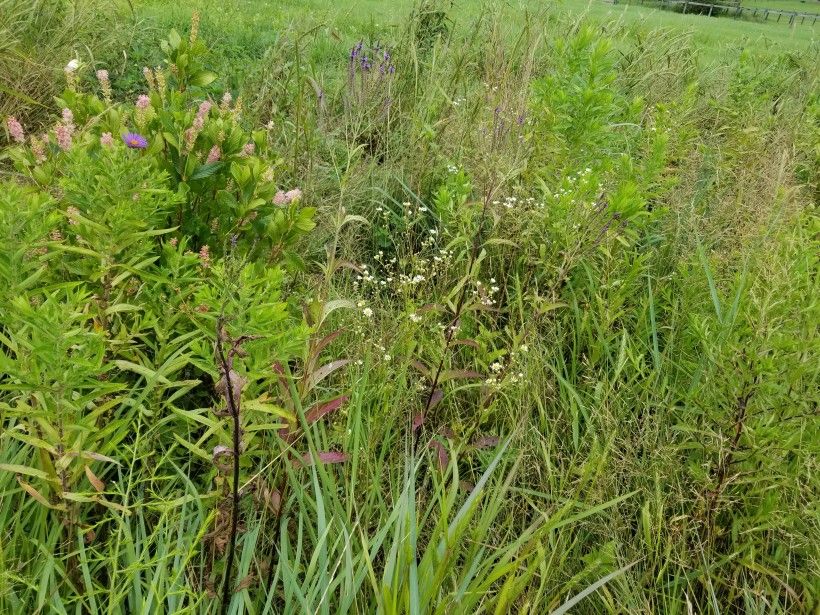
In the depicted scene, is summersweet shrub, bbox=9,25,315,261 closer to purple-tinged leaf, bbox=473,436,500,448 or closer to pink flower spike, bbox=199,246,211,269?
pink flower spike, bbox=199,246,211,269

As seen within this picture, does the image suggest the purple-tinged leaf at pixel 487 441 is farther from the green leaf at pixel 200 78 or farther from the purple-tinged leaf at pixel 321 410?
the green leaf at pixel 200 78

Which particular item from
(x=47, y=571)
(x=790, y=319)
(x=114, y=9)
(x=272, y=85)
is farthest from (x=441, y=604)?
(x=114, y=9)

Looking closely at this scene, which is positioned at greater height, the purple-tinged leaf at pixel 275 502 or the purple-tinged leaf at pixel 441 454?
the purple-tinged leaf at pixel 275 502

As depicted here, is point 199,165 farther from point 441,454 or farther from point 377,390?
point 441,454

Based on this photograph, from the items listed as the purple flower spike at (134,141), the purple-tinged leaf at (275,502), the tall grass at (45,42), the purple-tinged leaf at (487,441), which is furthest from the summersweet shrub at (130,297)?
the tall grass at (45,42)

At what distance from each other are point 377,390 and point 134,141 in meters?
0.96

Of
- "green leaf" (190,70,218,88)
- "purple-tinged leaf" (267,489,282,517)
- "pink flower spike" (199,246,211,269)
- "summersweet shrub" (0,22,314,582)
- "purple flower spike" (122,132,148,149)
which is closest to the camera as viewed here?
"summersweet shrub" (0,22,314,582)

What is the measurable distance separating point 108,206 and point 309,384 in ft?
2.07

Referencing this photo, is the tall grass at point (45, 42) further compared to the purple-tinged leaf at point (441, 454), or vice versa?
the tall grass at point (45, 42)

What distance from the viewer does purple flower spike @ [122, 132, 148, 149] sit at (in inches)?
76.1

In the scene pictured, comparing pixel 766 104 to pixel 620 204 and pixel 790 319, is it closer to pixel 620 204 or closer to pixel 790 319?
pixel 620 204

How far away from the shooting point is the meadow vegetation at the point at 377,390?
1.40 meters

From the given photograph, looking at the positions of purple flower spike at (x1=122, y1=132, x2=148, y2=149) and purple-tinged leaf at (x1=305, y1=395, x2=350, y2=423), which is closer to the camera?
purple-tinged leaf at (x1=305, y1=395, x2=350, y2=423)

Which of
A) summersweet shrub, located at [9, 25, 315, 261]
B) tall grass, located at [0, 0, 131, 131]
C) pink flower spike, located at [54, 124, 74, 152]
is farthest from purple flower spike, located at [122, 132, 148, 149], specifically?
tall grass, located at [0, 0, 131, 131]
